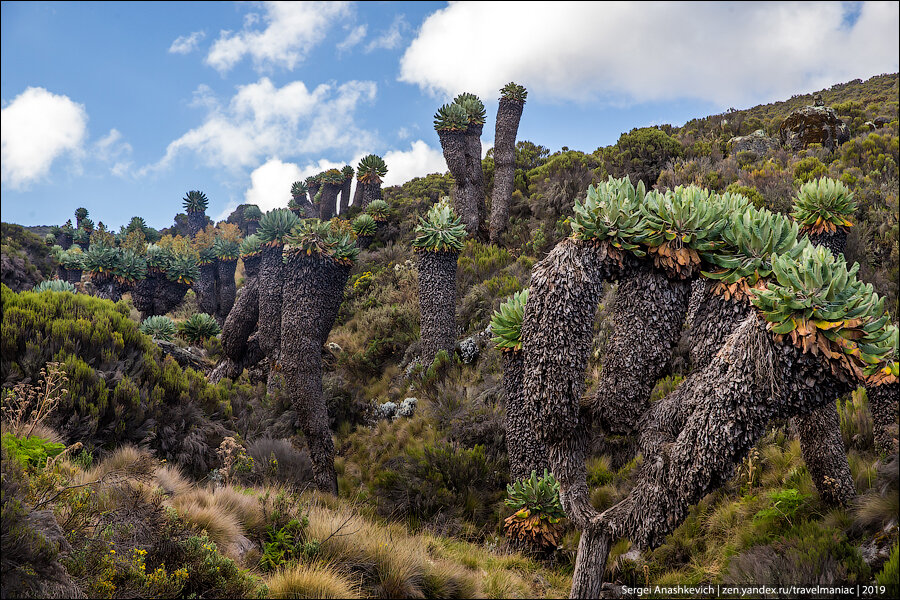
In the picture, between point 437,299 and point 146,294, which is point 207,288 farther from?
point 437,299

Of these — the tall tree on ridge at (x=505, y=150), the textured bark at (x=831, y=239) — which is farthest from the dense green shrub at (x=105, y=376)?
the tall tree on ridge at (x=505, y=150)

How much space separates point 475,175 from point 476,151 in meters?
0.96

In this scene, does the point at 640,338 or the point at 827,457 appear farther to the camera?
the point at 827,457

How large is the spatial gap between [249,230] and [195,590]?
27.9m

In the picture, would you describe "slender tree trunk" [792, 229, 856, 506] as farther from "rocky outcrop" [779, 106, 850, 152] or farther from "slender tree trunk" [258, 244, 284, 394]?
"rocky outcrop" [779, 106, 850, 152]

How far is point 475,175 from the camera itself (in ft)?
57.2

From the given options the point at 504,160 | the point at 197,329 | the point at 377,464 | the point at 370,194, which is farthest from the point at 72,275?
the point at 377,464

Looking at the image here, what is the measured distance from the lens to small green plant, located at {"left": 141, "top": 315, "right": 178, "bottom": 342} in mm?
14340

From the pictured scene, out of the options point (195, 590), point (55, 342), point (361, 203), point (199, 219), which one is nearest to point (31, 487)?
point (195, 590)

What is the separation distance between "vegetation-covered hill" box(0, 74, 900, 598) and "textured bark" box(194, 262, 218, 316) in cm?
376

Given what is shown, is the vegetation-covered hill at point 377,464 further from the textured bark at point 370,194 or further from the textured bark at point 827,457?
the textured bark at point 370,194

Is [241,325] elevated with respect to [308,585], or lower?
elevated

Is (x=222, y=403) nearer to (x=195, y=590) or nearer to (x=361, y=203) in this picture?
(x=195, y=590)

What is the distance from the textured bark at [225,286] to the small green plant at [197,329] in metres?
3.33
